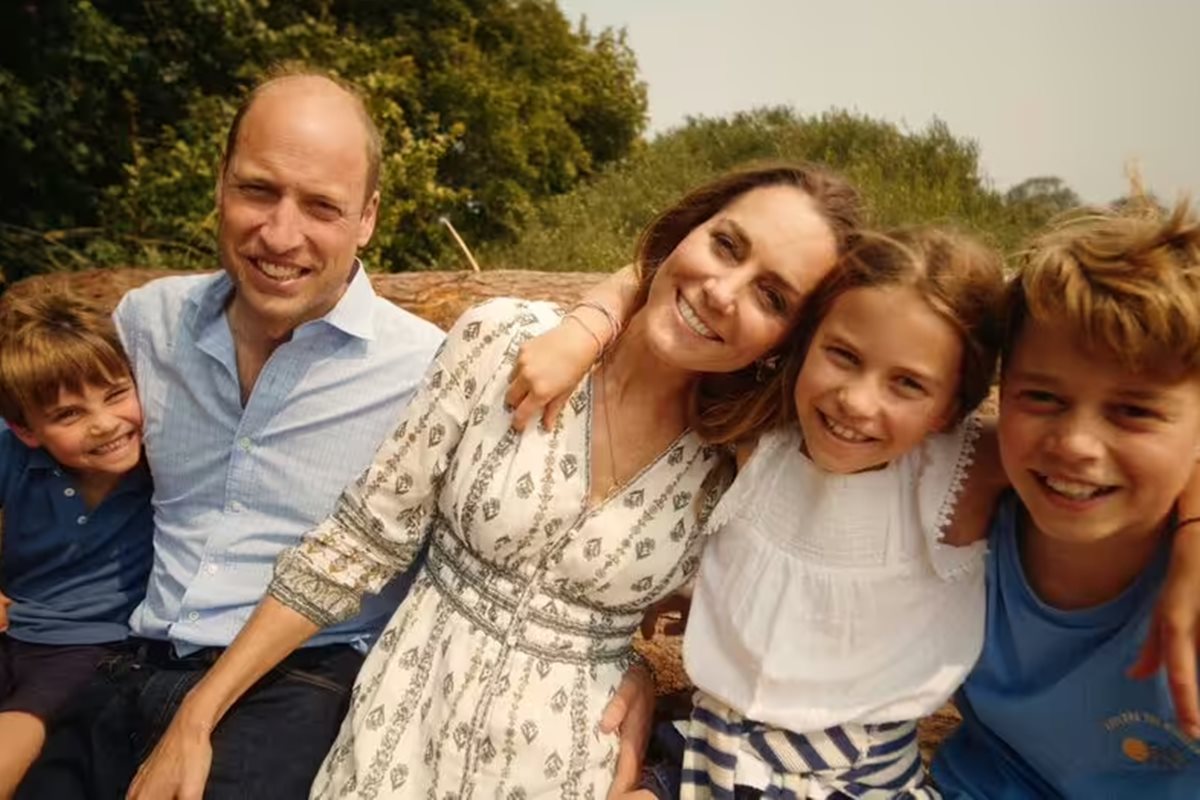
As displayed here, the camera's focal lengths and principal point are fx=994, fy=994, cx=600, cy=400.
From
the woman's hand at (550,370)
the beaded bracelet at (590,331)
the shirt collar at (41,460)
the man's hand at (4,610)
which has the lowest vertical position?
the man's hand at (4,610)

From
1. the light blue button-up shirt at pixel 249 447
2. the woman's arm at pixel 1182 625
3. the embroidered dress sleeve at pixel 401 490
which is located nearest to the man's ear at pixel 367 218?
the light blue button-up shirt at pixel 249 447

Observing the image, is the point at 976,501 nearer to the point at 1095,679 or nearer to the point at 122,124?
the point at 1095,679

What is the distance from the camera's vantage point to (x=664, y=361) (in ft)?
6.08

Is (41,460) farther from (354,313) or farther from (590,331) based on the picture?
(590,331)

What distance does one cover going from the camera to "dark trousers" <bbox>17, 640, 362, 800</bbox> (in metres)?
2.01

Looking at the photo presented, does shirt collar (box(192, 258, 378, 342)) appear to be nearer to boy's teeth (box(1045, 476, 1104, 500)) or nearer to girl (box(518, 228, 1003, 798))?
girl (box(518, 228, 1003, 798))

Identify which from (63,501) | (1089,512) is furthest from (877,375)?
(63,501)

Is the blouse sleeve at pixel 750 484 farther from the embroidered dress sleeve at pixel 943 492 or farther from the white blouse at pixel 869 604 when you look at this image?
the embroidered dress sleeve at pixel 943 492

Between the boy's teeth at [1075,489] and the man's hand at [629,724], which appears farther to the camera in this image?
the man's hand at [629,724]

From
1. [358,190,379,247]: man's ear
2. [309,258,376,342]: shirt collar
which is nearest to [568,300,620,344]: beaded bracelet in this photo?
[309,258,376,342]: shirt collar

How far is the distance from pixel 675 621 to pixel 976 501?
87 cm

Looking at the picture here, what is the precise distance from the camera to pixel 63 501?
2.41 m

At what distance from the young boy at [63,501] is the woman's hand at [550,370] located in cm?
110

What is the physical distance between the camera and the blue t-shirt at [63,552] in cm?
240
